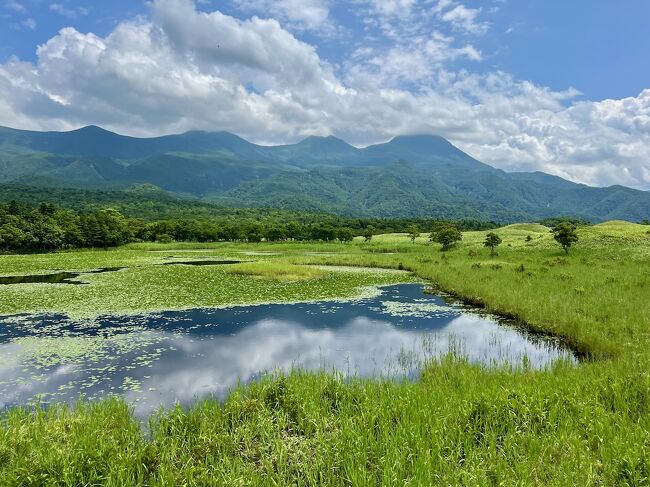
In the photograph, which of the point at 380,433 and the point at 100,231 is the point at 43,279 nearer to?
the point at 380,433

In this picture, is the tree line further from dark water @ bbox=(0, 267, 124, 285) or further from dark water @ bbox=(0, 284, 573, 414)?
dark water @ bbox=(0, 284, 573, 414)

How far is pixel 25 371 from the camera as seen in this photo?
15062 millimetres

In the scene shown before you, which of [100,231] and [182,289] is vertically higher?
[100,231]

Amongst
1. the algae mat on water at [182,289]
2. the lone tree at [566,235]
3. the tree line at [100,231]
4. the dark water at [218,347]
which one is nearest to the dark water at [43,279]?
the algae mat on water at [182,289]

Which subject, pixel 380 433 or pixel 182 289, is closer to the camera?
pixel 380 433

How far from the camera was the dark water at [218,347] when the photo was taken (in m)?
13.9

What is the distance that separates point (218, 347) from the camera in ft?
60.9

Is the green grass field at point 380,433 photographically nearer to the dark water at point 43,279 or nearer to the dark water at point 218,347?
the dark water at point 218,347

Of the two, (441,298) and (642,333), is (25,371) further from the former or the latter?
(441,298)

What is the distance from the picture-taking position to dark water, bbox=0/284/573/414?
45.6 feet

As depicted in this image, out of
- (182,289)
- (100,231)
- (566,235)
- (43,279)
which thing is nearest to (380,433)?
(182,289)

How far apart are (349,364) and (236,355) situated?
16.7 ft

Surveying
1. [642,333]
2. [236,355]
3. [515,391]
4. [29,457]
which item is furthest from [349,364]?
[642,333]

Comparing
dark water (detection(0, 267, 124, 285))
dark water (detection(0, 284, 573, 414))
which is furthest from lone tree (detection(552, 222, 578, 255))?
dark water (detection(0, 267, 124, 285))
